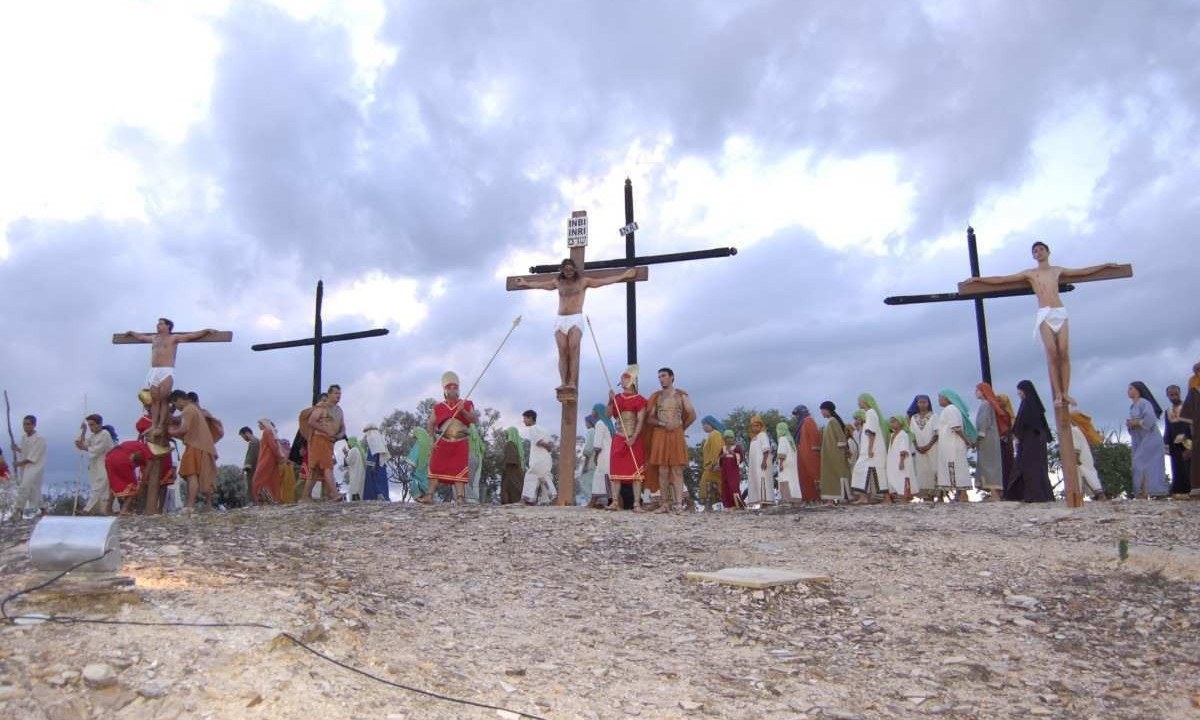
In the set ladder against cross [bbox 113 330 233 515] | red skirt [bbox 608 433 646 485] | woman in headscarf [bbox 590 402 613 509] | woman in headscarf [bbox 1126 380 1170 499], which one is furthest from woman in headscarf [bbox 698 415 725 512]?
ladder against cross [bbox 113 330 233 515]

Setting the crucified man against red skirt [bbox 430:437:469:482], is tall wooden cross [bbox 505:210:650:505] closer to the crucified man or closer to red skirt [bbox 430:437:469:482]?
red skirt [bbox 430:437:469:482]

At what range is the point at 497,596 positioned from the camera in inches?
278

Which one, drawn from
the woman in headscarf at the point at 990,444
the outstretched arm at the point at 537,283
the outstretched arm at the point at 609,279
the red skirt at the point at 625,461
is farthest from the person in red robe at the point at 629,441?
the woman in headscarf at the point at 990,444

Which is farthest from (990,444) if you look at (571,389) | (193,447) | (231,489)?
(231,489)

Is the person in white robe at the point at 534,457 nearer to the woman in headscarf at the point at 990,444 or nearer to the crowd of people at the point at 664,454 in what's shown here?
the crowd of people at the point at 664,454

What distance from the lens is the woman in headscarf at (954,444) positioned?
1423 centimetres

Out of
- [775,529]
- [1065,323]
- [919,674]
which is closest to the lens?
[919,674]

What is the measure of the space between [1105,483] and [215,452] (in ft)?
70.6

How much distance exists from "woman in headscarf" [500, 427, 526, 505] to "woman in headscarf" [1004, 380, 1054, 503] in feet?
25.3

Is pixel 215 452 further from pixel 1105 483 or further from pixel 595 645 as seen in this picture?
pixel 1105 483

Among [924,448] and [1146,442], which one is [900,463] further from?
[1146,442]

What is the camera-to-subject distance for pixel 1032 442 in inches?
535

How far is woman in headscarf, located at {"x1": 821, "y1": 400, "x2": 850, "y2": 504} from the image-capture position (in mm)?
14734

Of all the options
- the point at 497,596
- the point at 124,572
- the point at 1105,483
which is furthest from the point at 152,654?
the point at 1105,483
